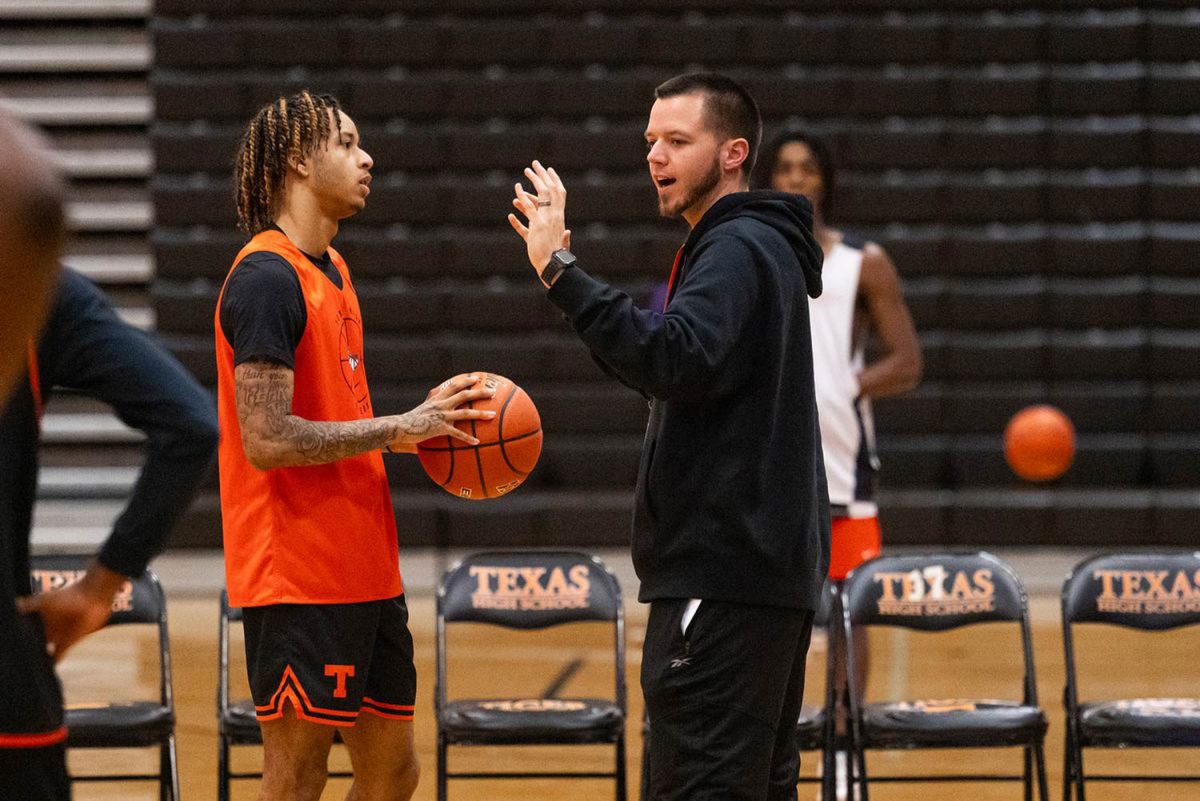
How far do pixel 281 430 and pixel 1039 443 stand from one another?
579 cm

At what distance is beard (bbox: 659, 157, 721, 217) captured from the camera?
2.92m

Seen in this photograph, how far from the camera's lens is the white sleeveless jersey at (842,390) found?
4.73m

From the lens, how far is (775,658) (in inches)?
110

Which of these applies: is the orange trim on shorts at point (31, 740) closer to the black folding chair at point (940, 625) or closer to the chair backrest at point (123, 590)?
the chair backrest at point (123, 590)

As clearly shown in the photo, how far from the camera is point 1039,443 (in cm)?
796

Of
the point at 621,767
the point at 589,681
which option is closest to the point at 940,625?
the point at 621,767

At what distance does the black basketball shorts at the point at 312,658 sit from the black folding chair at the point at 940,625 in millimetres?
1547

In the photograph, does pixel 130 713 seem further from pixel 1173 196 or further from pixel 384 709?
pixel 1173 196

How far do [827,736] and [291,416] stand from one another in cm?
190

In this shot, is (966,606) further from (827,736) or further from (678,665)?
(678,665)

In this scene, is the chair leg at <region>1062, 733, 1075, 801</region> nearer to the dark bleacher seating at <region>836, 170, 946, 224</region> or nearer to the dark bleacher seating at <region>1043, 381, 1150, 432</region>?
the dark bleacher seating at <region>1043, 381, 1150, 432</region>

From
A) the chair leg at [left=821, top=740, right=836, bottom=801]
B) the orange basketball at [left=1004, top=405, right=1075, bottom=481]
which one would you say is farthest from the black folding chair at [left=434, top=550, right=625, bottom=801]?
the orange basketball at [left=1004, top=405, right=1075, bottom=481]

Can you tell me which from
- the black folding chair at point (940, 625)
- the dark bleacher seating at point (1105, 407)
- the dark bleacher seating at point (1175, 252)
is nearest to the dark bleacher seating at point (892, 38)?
the dark bleacher seating at point (1175, 252)

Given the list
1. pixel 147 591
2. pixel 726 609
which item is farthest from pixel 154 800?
pixel 726 609
